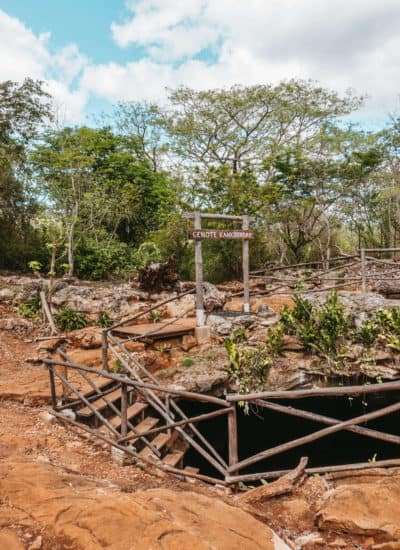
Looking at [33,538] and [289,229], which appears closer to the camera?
[33,538]

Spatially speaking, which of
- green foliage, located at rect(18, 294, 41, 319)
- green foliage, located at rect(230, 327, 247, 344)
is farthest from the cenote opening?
green foliage, located at rect(18, 294, 41, 319)

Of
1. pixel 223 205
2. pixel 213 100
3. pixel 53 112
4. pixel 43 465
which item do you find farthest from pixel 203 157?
pixel 43 465

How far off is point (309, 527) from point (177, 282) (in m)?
8.59

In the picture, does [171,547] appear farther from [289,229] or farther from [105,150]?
[105,150]

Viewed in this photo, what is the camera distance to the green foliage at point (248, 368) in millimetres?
6648

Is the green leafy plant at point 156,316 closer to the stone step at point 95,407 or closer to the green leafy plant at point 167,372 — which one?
the green leafy plant at point 167,372

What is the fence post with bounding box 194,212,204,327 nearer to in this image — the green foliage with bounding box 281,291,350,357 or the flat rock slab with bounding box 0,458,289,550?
the green foliage with bounding box 281,291,350,357

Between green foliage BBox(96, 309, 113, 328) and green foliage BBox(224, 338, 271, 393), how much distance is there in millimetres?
3612

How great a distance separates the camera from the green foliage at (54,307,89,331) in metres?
8.81

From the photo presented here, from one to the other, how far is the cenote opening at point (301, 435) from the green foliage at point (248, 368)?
24.8 inches

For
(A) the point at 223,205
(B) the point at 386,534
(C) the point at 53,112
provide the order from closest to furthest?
(B) the point at 386,534 → (A) the point at 223,205 → (C) the point at 53,112

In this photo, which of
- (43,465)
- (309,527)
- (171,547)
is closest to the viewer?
(171,547)

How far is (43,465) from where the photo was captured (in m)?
3.35

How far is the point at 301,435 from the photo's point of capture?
806cm
